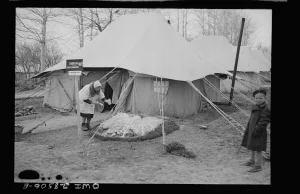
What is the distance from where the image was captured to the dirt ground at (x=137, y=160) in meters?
3.41

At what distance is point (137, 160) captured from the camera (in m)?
4.05

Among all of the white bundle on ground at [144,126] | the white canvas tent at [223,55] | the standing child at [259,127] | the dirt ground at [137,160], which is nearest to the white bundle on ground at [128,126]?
the white bundle on ground at [144,126]

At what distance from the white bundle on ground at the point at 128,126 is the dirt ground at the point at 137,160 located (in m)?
0.30

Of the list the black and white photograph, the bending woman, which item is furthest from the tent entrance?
the bending woman

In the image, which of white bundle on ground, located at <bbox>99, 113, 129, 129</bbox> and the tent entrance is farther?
the tent entrance

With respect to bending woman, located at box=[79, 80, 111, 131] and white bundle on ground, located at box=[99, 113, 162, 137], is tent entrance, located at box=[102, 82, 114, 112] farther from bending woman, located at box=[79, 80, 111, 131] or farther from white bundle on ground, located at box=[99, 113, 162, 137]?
white bundle on ground, located at box=[99, 113, 162, 137]

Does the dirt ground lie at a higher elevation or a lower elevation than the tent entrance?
lower

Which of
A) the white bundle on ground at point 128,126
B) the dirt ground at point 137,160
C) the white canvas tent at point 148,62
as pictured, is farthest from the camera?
the white canvas tent at point 148,62

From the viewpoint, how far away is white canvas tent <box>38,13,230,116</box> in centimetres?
679

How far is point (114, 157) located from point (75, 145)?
42.1 inches

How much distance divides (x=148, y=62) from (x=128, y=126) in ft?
7.39

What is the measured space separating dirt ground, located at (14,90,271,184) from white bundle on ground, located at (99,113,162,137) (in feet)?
0.99

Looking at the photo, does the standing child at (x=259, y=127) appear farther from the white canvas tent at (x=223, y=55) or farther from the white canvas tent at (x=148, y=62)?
the white canvas tent at (x=223, y=55)

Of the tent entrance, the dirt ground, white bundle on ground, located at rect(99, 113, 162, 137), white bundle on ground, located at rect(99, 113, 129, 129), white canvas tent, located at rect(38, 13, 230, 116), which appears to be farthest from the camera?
the tent entrance
